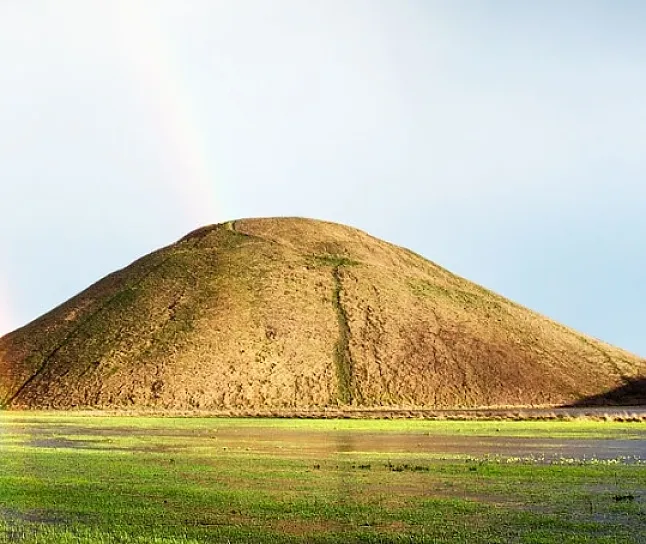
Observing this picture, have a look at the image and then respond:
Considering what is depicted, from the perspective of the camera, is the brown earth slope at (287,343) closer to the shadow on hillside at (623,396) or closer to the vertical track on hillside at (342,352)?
the vertical track on hillside at (342,352)

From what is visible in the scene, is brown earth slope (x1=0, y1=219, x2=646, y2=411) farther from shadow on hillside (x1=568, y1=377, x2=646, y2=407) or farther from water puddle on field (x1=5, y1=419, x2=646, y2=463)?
water puddle on field (x1=5, y1=419, x2=646, y2=463)

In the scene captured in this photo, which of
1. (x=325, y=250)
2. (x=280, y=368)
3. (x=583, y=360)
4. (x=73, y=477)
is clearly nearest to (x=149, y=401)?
(x=280, y=368)

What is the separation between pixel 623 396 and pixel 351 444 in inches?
4558

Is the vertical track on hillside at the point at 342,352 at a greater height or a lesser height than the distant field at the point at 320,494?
greater

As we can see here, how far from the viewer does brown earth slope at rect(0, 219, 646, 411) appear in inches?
5527

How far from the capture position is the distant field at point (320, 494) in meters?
20.2

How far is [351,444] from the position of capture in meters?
51.7

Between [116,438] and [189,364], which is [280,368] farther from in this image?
[116,438]

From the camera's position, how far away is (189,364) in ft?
476

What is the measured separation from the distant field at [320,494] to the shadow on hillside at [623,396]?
4093 inches

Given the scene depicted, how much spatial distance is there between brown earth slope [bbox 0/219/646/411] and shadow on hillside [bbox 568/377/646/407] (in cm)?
168

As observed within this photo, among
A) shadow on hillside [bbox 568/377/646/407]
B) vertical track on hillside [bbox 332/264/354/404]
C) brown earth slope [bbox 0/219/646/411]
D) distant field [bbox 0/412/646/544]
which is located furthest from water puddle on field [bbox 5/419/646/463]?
shadow on hillside [bbox 568/377/646/407]

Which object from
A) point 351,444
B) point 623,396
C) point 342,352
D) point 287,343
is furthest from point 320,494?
point 623,396

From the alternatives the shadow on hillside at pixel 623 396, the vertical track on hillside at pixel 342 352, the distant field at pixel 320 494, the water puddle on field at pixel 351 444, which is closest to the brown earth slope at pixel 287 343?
the vertical track on hillside at pixel 342 352
